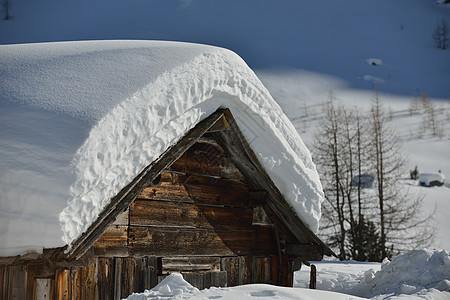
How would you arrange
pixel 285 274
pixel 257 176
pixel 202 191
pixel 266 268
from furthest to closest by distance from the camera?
1. pixel 285 274
2. pixel 266 268
3. pixel 257 176
4. pixel 202 191

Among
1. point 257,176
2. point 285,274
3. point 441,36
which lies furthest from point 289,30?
point 257,176

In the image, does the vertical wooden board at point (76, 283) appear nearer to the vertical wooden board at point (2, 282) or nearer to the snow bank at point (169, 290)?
the vertical wooden board at point (2, 282)

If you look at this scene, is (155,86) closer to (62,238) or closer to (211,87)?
(211,87)

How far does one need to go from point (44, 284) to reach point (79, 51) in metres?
2.56

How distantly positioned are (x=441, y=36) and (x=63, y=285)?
308 feet

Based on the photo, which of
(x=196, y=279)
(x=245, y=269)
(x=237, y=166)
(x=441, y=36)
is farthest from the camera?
(x=441, y=36)

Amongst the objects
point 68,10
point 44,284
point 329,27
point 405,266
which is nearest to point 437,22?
point 329,27

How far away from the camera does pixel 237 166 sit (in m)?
6.87

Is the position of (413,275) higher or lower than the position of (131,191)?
lower

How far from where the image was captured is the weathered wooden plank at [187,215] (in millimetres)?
5883

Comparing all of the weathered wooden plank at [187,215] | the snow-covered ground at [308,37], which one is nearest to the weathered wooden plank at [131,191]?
the weathered wooden plank at [187,215]

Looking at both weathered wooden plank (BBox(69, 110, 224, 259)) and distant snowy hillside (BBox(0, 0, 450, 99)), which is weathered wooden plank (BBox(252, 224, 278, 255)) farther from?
distant snowy hillside (BBox(0, 0, 450, 99))

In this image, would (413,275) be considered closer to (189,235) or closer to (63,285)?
(189,235)

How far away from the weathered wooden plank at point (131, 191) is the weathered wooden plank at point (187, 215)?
29.2 inches
